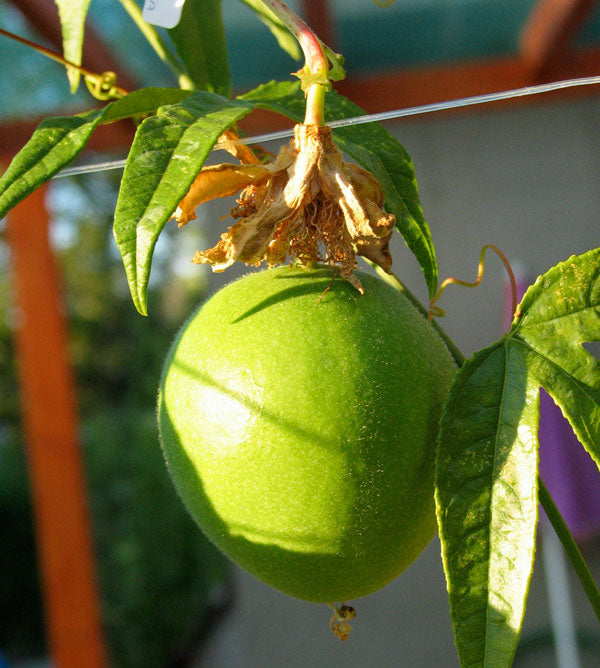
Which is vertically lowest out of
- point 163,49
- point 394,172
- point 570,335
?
point 570,335

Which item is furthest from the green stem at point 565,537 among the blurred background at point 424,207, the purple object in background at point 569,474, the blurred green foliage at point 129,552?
the blurred green foliage at point 129,552

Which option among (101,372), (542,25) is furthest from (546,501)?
(101,372)

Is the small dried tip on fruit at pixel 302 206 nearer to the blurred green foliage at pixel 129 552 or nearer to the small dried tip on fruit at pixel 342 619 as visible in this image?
the small dried tip on fruit at pixel 342 619

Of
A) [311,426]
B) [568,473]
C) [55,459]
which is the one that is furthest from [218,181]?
[55,459]

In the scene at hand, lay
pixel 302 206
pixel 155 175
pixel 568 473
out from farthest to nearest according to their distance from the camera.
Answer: pixel 568 473, pixel 302 206, pixel 155 175

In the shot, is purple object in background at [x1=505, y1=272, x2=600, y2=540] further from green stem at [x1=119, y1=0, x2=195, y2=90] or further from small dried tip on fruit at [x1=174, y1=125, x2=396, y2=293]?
small dried tip on fruit at [x1=174, y1=125, x2=396, y2=293]

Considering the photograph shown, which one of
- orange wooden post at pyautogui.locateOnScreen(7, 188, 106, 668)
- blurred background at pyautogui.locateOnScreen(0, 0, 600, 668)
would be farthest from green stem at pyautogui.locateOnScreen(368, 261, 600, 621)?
orange wooden post at pyautogui.locateOnScreen(7, 188, 106, 668)

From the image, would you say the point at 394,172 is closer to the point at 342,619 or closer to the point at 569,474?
the point at 342,619
